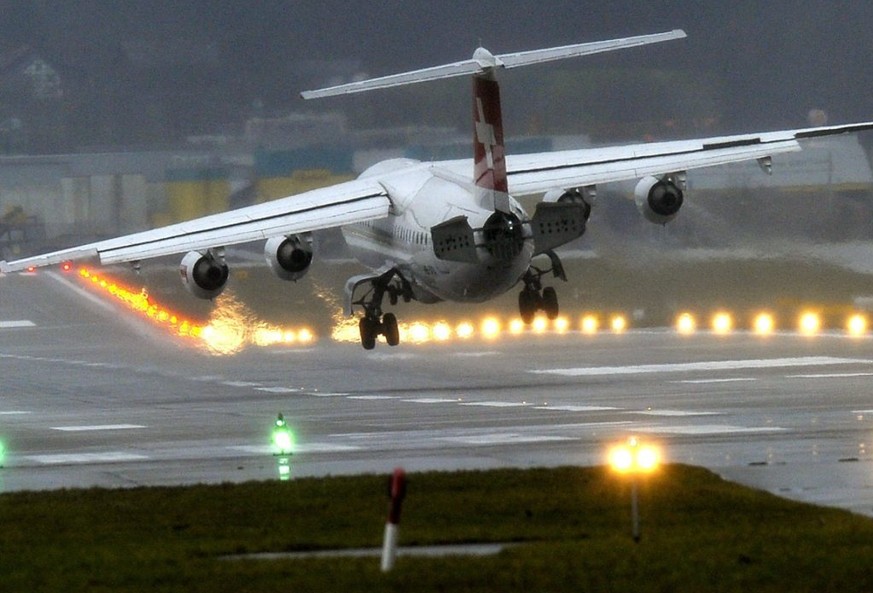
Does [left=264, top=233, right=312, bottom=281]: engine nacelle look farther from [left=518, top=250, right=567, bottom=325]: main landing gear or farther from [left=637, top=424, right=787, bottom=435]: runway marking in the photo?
[left=637, top=424, right=787, bottom=435]: runway marking

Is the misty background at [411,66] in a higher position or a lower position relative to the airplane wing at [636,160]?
higher

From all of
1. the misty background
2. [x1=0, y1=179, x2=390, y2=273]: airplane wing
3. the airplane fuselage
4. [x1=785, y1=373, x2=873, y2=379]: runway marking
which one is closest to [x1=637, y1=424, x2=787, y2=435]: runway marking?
the airplane fuselage

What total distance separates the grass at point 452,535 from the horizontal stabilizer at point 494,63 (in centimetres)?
1349

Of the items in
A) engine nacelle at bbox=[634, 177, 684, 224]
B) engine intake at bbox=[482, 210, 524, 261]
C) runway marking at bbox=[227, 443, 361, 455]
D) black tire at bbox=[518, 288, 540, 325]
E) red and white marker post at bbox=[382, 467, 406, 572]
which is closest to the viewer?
red and white marker post at bbox=[382, 467, 406, 572]

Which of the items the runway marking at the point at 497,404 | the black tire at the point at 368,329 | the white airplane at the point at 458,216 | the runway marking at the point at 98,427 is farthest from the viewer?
the black tire at the point at 368,329

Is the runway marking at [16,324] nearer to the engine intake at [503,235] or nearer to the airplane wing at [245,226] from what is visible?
the airplane wing at [245,226]

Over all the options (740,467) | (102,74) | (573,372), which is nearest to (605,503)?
(740,467)

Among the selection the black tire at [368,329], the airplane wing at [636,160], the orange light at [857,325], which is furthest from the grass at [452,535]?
the orange light at [857,325]

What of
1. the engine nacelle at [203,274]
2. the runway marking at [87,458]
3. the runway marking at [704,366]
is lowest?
the runway marking at [87,458]

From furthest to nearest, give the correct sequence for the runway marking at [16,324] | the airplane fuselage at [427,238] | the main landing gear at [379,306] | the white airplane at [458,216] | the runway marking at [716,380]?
the runway marking at [16,324]
the main landing gear at [379,306]
the runway marking at [716,380]
the airplane fuselage at [427,238]
the white airplane at [458,216]

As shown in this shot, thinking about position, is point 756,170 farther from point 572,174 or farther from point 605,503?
point 605,503

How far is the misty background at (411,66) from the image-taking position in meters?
58.8

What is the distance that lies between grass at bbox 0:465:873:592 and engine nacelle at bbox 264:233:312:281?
20.2m

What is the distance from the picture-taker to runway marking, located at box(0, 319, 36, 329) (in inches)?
2532
